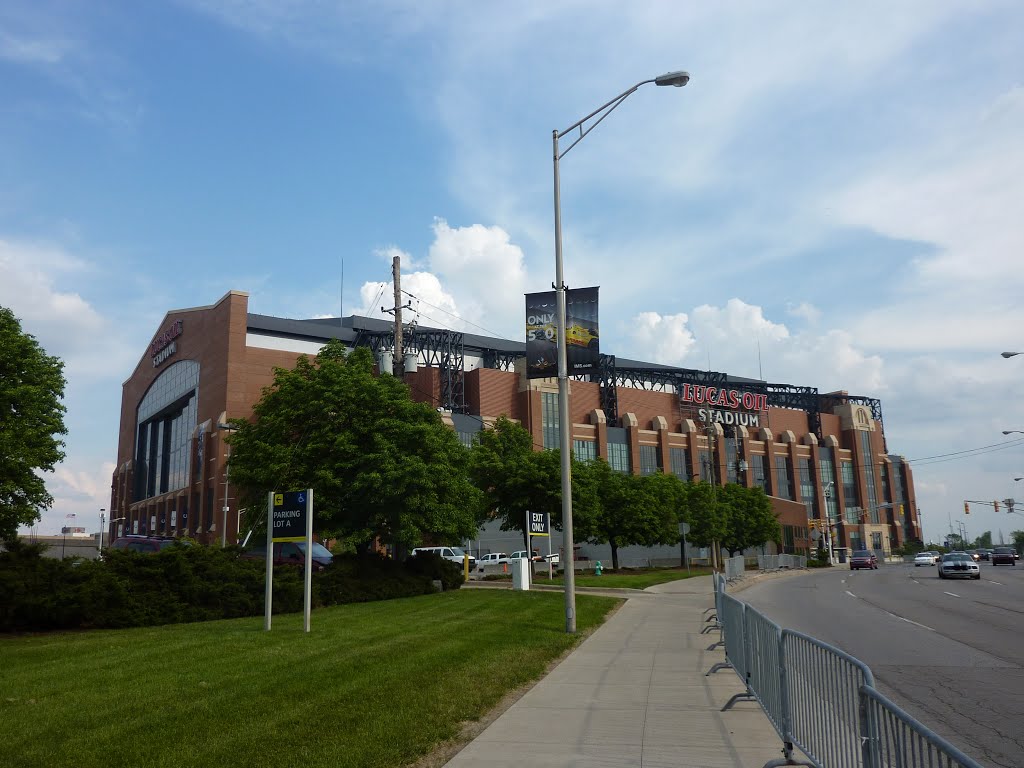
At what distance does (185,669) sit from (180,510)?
75.4m

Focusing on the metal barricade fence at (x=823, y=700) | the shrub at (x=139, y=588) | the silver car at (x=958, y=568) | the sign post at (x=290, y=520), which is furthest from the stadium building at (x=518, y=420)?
the metal barricade fence at (x=823, y=700)

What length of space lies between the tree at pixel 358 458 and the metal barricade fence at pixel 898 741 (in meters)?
22.9

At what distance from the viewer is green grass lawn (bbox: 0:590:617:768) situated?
716 centimetres

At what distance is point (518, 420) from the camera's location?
88125mm


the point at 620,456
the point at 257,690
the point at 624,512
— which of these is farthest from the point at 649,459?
the point at 257,690

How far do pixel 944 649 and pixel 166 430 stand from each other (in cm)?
8893

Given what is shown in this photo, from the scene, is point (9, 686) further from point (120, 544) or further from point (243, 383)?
point (243, 383)

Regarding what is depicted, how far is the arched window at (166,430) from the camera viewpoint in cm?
8194

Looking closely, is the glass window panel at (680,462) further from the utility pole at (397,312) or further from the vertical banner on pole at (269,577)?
the vertical banner on pole at (269,577)

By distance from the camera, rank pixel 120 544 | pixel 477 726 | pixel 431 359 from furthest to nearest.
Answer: pixel 431 359, pixel 120 544, pixel 477 726

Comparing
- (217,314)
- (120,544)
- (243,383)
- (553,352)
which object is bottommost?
(120,544)

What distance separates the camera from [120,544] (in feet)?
95.7

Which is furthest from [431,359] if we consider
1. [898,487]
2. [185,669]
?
[898,487]

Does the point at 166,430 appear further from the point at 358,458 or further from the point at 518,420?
the point at 358,458
